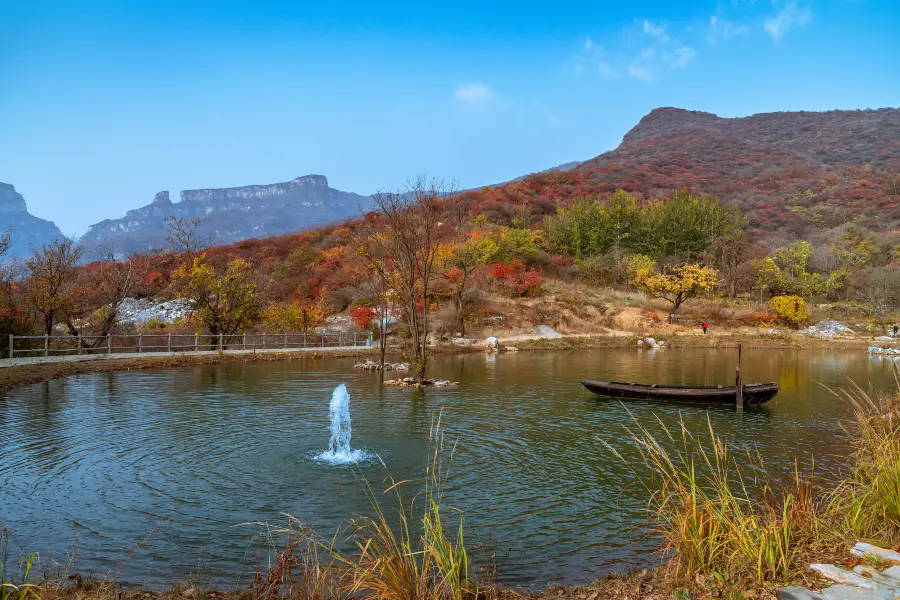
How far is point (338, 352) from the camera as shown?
37250 millimetres

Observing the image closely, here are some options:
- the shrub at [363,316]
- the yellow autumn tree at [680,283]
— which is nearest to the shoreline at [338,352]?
the shrub at [363,316]

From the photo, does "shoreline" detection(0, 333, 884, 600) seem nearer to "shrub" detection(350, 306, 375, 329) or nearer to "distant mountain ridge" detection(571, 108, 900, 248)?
"shrub" detection(350, 306, 375, 329)

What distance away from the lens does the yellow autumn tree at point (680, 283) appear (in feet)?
186

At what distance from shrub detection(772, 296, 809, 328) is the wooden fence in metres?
41.7

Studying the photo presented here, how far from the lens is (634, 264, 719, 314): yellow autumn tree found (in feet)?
186

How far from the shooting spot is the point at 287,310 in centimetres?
4125

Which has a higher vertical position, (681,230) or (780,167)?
(780,167)

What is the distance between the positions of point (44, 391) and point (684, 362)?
33.5 metres

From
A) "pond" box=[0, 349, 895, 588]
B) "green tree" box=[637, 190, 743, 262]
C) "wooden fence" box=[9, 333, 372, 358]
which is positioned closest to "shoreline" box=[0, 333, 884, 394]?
"wooden fence" box=[9, 333, 372, 358]

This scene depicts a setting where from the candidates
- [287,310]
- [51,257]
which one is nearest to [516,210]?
[287,310]

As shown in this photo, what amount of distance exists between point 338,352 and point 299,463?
25.7 meters

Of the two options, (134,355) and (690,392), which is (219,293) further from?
(690,392)

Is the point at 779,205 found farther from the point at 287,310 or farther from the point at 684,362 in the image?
the point at 287,310

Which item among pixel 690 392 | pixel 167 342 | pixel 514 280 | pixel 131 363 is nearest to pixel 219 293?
pixel 167 342
